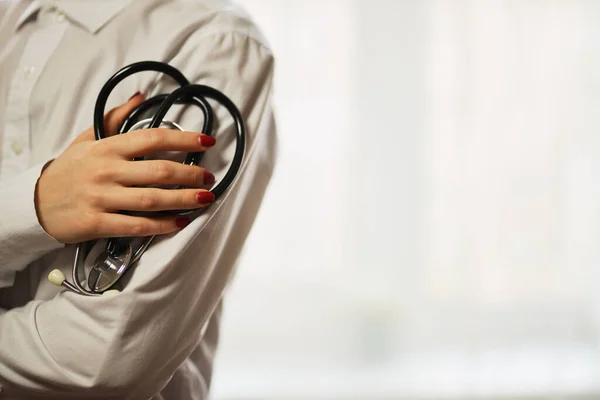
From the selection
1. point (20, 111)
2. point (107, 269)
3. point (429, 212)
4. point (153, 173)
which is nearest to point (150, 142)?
point (153, 173)

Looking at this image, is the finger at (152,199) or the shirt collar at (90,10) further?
the shirt collar at (90,10)

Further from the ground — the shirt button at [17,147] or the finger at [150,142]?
the finger at [150,142]

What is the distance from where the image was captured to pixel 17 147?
835 millimetres

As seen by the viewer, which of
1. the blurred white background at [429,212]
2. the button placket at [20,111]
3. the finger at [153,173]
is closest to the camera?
the finger at [153,173]

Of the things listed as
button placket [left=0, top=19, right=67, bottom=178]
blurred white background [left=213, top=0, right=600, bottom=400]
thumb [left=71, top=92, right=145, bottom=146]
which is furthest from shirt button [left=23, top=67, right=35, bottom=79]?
blurred white background [left=213, top=0, right=600, bottom=400]

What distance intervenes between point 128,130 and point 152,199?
0.39 ft

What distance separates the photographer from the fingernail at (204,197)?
696mm

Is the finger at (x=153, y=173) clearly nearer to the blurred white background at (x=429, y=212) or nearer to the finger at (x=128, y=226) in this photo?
the finger at (x=128, y=226)

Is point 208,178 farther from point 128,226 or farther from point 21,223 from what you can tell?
point 21,223

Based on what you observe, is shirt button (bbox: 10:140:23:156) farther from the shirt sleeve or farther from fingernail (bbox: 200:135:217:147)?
fingernail (bbox: 200:135:217:147)

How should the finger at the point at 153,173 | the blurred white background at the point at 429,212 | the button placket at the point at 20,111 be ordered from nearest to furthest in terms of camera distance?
the finger at the point at 153,173
the button placket at the point at 20,111
the blurred white background at the point at 429,212

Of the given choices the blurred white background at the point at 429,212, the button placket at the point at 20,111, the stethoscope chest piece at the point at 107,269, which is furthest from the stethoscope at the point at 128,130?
the blurred white background at the point at 429,212

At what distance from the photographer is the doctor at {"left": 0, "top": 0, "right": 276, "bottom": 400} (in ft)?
A: 2.31

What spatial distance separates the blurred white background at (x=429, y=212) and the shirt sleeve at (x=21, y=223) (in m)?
1.62
